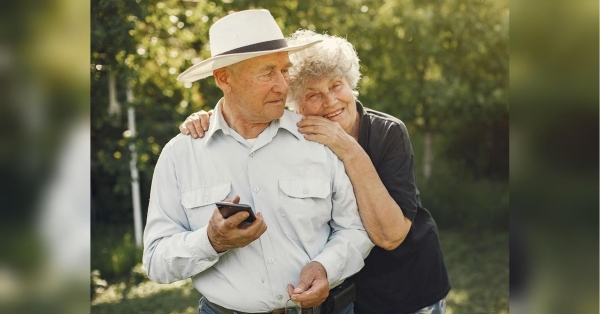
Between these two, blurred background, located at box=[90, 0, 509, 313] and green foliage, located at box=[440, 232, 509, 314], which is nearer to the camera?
blurred background, located at box=[90, 0, 509, 313]

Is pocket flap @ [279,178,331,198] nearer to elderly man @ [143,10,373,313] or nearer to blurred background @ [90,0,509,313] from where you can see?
elderly man @ [143,10,373,313]

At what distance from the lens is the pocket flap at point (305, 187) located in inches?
98.1

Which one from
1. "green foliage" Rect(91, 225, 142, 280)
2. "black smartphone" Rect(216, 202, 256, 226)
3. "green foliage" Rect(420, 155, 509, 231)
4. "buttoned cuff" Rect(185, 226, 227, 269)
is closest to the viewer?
"black smartphone" Rect(216, 202, 256, 226)

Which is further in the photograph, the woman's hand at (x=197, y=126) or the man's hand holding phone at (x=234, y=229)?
the woman's hand at (x=197, y=126)

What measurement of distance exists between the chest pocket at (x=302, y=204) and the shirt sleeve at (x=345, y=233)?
0.16 ft

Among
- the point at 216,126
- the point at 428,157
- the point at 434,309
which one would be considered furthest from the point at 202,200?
the point at 428,157

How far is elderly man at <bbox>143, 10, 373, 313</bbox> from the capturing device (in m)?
2.44

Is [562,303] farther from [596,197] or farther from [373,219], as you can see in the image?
[373,219]

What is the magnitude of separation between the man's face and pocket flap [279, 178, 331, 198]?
0.78ft

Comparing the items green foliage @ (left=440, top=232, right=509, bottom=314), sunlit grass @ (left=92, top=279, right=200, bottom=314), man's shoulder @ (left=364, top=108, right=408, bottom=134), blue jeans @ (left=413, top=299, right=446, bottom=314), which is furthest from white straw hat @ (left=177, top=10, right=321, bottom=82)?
green foliage @ (left=440, top=232, right=509, bottom=314)

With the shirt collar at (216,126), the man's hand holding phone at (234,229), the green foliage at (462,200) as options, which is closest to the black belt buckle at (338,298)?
the man's hand holding phone at (234,229)

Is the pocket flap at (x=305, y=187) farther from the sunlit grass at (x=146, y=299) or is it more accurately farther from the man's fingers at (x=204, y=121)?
the sunlit grass at (x=146, y=299)

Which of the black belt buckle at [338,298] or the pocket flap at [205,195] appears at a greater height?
the pocket flap at [205,195]

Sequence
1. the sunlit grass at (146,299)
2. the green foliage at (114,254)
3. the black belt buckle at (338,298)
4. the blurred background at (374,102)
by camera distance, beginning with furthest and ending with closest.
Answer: the green foliage at (114,254) → the blurred background at (374,102) → the sunlit grass at (146,299) → the black belt buckle at (338,298)
